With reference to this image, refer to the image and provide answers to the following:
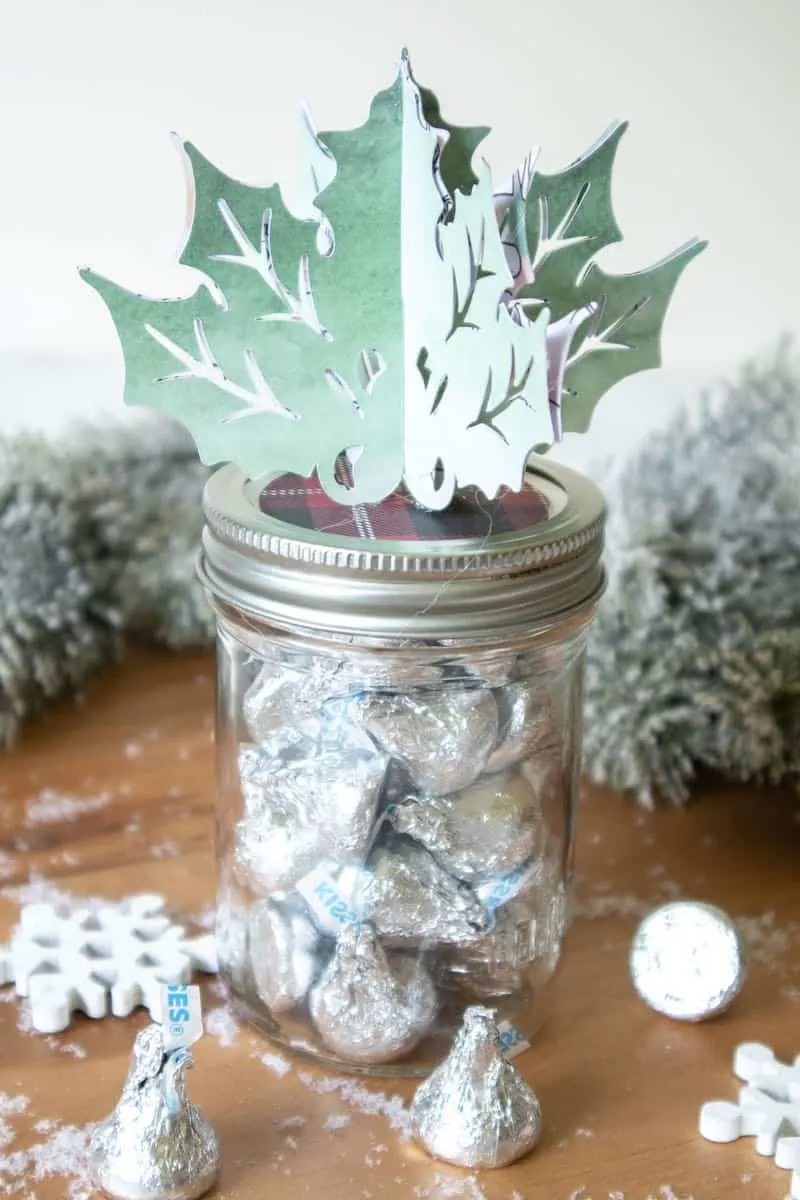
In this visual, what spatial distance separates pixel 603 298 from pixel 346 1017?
34 cm

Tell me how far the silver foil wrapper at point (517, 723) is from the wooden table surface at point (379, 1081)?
151 mm

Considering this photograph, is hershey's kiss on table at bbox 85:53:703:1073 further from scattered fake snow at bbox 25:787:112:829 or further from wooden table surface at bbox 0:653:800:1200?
scattered fake snow at bbox 25:787:112:829

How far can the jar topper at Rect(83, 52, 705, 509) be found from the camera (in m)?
0.54

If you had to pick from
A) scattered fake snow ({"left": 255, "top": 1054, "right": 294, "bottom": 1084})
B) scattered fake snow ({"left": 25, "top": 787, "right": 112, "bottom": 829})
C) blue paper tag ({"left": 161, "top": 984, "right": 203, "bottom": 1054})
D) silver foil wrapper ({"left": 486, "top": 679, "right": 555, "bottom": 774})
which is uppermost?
silver foil wrapper ({"left": 486, "top": 679, "right": 555, "bottom": 774})

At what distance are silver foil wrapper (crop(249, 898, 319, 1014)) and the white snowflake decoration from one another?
69 millimetres

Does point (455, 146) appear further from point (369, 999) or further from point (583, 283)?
point (369, 999)

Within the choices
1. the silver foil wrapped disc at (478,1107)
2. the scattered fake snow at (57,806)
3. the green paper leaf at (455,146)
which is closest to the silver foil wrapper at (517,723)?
the silver foil wrapped disc at (478,1107)

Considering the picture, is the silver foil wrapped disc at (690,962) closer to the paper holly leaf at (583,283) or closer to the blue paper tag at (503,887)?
the blue paper tag at (503,887)

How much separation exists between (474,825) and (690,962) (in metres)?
0.16

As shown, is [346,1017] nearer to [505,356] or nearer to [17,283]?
[505,356]

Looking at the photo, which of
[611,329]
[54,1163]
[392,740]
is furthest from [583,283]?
[54,1163]

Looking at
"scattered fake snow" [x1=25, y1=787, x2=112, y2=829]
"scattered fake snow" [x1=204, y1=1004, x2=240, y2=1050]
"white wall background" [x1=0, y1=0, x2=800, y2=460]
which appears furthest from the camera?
"white wall background" [x1=0, y1=0, x2=800, y2=460]

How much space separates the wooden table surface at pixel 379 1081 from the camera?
562 millimetres

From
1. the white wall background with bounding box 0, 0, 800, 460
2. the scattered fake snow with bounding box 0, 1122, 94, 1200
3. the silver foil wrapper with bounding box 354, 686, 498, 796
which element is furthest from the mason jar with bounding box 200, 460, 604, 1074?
the white wall background with bounding box 0, 0, 800, 460
